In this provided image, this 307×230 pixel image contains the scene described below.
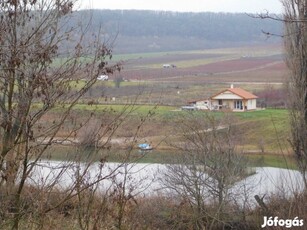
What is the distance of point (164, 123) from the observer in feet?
65.7

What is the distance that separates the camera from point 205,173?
485 inches

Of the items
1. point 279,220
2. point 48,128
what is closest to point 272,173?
point 279,220

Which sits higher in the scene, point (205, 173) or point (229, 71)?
point (229, 71)

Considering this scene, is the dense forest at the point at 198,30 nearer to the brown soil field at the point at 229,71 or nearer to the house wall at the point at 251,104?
the brown soil field at the point at 229,71

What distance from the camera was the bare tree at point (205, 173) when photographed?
38.2ft

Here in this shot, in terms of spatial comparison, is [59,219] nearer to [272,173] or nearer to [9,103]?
[9,103]

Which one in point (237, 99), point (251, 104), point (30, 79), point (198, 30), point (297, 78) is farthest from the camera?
point (198, 30)

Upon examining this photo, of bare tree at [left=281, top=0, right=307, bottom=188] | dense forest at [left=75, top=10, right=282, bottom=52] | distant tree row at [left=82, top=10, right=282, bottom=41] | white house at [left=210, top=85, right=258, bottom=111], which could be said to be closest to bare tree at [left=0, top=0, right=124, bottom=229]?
bare tree at [left=281, top=0, right=307, bottom=188]

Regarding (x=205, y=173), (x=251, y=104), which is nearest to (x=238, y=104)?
(x=251, y=104)

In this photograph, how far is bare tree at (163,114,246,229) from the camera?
11648 millimetres

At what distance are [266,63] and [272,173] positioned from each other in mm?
48136

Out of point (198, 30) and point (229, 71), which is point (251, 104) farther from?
point (198, 30)

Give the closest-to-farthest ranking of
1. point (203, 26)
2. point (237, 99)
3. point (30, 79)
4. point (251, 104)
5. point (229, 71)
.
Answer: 1. point (30, 79)
2. point (237, 99)
3. point (251, 104)
4. point (229, 71)
5. point (203, 26)

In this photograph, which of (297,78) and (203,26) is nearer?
(297,78)
